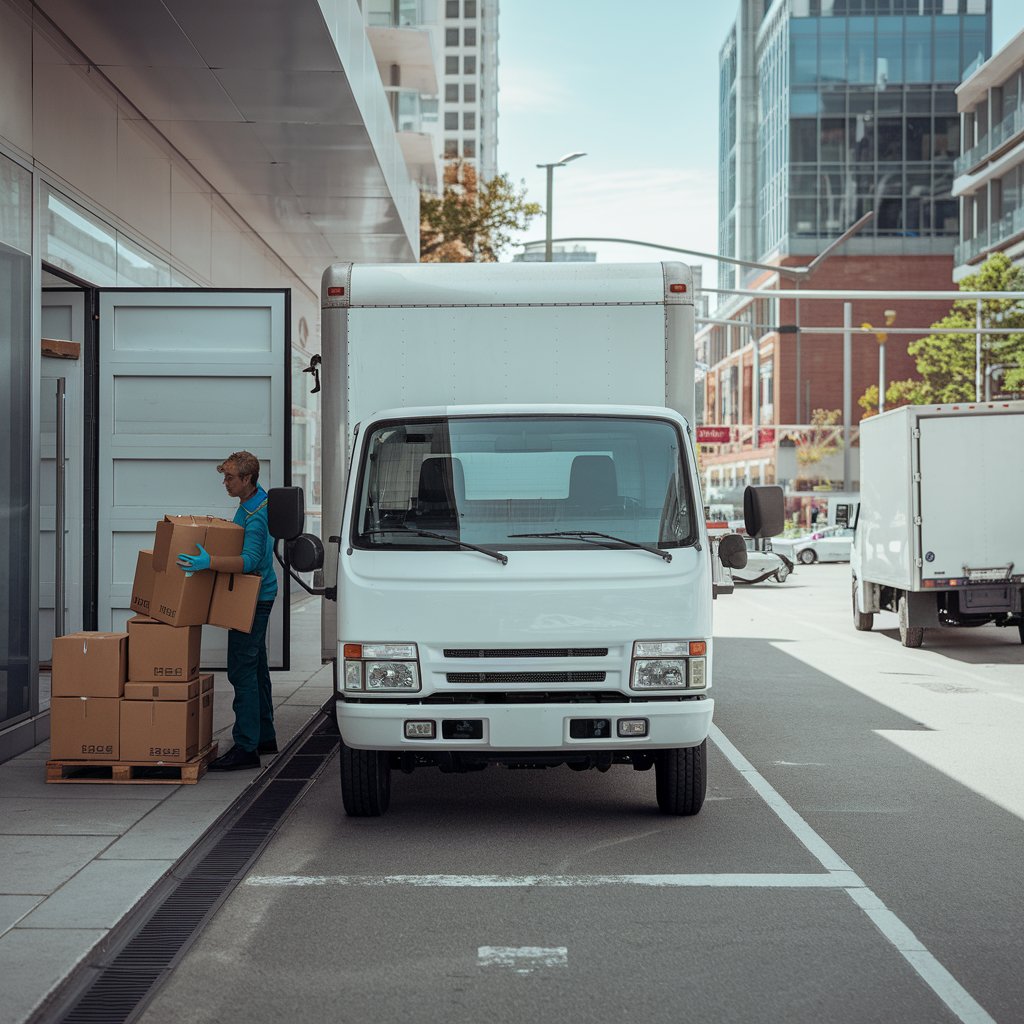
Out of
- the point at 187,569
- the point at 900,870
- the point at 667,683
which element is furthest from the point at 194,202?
the point at 900,870

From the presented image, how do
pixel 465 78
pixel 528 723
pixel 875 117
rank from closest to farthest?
pixel 528 723 → pixel 875 117 → pixel 465 78

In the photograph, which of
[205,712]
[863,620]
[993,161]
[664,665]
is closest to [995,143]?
[993,161]

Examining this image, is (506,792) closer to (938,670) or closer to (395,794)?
(395,794)

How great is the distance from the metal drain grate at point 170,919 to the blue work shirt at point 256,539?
1.28 m

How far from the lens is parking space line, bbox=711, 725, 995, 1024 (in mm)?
4883

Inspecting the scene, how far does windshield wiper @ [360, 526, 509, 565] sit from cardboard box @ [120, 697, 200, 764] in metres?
1.78

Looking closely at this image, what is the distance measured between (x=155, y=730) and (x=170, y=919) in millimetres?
2833

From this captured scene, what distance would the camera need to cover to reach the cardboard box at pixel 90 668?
8.61 m

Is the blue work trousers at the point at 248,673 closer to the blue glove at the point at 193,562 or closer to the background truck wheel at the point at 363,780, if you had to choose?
the blue glove at the point at 193,562

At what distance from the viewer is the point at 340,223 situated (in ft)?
65.3

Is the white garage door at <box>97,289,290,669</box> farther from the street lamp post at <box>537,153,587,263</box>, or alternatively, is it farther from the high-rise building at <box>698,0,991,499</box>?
the high-rise building at <box>698,0,991,499</box>

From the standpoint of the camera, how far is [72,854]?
A: 6.93 meters

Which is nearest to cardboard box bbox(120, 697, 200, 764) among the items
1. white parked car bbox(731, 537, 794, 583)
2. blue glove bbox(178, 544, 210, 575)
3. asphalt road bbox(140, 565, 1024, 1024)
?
blue glove bbox(178, 544, 210, 575)

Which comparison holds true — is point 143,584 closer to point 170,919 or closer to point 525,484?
point 525,484
